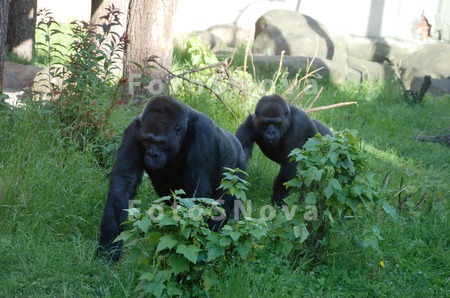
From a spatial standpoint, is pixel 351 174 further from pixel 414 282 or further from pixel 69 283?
pixel 69 283

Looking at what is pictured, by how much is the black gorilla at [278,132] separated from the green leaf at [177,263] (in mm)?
2757

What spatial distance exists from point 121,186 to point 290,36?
913 centimetres

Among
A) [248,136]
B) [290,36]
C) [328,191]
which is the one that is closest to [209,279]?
[328,191]

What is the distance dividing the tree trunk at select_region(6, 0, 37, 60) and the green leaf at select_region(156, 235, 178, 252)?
25.5ft

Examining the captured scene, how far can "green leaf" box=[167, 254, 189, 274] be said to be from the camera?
3043 millimetres

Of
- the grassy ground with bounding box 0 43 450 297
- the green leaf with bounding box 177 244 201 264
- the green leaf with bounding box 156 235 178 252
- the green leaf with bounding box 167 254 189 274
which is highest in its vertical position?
the green leaf with bounding box 156 235 178 252

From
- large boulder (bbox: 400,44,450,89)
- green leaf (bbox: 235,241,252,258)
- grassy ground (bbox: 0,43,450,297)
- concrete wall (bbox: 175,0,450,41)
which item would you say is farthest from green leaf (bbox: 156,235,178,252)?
concrete wall (bbox: 175,0,450,41)

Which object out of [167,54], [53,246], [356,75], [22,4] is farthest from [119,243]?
[356,75]

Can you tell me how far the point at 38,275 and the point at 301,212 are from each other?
63.2 inches

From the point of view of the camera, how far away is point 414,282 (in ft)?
14.0

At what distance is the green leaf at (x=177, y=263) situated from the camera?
304 centimetres

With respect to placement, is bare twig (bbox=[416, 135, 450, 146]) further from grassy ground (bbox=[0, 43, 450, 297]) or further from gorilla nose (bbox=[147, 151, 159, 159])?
gorilla nose (bbox=[147, 151, 159, 159])

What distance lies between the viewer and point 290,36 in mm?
12531

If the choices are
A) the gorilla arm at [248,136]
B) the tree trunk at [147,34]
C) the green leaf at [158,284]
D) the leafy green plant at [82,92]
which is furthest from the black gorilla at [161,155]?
the tree trunk at [147,34]
